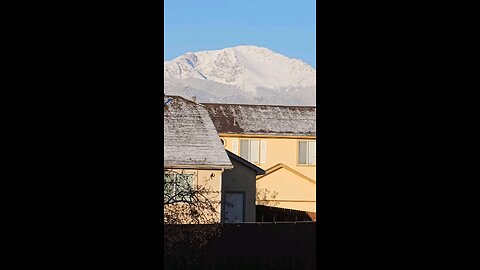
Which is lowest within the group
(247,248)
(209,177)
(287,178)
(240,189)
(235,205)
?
(247,248)

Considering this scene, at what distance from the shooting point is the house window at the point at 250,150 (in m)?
26.4

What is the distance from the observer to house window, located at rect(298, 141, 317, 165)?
26.5 m

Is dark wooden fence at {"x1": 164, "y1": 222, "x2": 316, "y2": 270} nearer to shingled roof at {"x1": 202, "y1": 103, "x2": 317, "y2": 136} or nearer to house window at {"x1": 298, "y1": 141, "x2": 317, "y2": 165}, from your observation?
shingled roof at {"x1": 202, "y1": 103, "x2": 317, "y2": 136}

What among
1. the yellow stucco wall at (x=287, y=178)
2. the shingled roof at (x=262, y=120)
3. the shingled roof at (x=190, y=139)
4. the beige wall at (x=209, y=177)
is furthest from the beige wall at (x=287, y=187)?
the beige wall at (x=209, y=177)

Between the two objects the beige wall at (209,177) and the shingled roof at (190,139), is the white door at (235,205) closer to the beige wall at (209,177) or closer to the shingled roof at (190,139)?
the beige wall at (209,177)

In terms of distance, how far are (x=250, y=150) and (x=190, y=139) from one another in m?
6.58

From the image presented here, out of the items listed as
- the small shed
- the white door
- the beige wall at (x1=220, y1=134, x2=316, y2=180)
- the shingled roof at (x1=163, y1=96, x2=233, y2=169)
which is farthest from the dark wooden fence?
the beige wall at (x1=220, y1=134, x2=316, y2=180)

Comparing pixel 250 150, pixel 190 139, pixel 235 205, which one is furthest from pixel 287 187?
pixel 190 139

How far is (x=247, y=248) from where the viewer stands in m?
13.0

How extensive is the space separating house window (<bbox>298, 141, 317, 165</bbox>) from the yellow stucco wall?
12 centimetres

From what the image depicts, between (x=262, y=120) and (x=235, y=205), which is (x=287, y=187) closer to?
(x=262, y=120)
